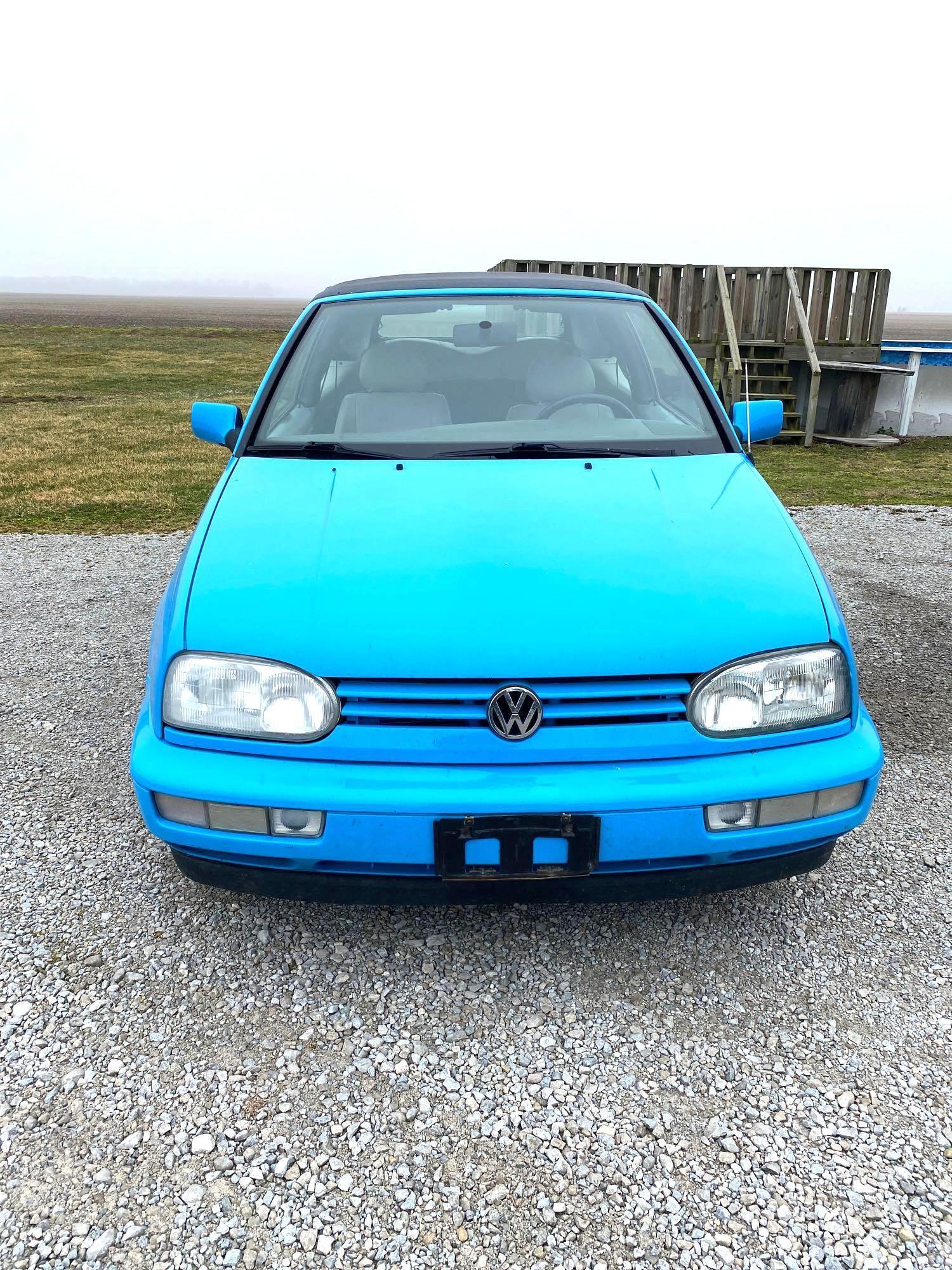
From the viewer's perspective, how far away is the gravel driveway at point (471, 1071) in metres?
1.61

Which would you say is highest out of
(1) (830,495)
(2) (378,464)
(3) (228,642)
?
(2) (378,464)

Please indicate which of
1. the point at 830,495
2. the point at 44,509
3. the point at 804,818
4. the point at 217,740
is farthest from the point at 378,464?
the point at 830,495

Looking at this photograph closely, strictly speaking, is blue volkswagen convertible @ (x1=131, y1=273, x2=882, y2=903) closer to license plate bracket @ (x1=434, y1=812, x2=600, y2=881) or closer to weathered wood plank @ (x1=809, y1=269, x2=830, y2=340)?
license plate bracket @ (x1=434, y1=812, x2=600, y2=881)

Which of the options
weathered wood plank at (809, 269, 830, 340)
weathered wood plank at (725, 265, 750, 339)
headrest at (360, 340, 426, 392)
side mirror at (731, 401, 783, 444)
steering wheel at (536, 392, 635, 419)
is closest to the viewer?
steering wheel at (536, 392, 635, 419)

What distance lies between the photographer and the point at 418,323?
3350 millimetres

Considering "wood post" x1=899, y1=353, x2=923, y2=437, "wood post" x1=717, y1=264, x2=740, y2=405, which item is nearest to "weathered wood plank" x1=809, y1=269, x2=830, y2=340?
"wood post" x1=717, y1=264, x2=740, y2=405

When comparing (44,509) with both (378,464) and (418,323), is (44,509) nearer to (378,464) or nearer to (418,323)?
(418,323)

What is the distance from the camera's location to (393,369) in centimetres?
317

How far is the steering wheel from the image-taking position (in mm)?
3029

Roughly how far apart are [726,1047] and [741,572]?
1.10 m

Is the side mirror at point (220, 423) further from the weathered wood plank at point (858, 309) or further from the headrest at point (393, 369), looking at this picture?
the weathered wood plank at point (858, 309)

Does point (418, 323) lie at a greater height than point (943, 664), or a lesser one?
greater

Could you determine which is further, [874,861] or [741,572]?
→ [874,861]

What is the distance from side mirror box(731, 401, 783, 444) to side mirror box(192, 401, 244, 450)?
1.85m
